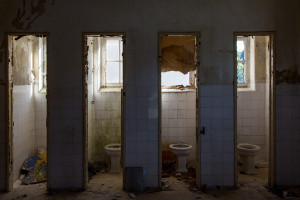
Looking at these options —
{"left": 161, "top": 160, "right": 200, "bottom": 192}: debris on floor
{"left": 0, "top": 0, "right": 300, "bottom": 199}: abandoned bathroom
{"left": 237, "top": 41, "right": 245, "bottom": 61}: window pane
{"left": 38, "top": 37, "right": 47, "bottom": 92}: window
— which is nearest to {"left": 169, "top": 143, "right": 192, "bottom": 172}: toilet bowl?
{"left": 161, "top": 160, "right": 200, "bottom": 192}: debris on floor

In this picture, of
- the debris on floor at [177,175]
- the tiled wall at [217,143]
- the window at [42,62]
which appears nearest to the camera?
the tiled wall at [217,143]

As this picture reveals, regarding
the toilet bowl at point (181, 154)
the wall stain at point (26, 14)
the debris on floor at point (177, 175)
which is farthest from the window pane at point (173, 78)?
the wall stain at point (26, 14)

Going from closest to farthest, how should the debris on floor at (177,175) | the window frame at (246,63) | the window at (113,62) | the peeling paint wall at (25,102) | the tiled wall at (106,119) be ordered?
the debris on floor at (177,175) < the peeling paint wall at (25,102) < the tiled wall at (106,119) < the window frame at (246,63) < the window at (113,62)

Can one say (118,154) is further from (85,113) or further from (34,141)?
(34,141)

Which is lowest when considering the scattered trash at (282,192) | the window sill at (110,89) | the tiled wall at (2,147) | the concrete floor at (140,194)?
the concrete floor at (140,194)

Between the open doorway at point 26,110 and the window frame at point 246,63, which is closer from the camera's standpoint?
the open doorway at point 26,110

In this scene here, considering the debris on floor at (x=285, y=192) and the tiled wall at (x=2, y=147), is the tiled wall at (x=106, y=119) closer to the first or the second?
the tiled wall at (x=2, y=147)

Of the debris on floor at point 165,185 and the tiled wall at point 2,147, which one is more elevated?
the tiled wall at point 2,147

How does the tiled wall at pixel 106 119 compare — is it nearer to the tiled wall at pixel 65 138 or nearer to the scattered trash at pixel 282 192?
the tiled wall at pixel 65 138

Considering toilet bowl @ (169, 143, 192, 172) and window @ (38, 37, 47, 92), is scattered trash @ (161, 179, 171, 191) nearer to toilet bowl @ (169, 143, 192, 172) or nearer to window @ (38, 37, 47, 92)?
toilet bowl @ (169, 143, 192, 172)

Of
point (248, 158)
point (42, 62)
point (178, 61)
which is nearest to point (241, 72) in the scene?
point (178, 61)

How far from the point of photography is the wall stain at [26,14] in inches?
185

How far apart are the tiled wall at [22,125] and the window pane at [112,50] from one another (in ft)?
5.58

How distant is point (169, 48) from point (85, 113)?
2.42 m
